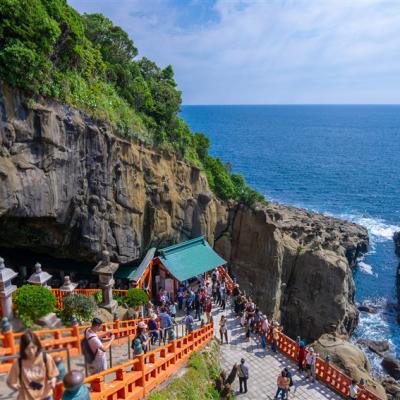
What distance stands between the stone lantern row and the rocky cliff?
446 centimetres

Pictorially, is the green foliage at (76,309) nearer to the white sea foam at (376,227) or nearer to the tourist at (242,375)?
the tourist at (242,375)

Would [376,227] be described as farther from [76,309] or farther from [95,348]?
[95,348]

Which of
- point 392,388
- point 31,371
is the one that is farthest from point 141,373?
point 392,388

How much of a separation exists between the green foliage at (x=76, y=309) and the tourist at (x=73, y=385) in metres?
10.3

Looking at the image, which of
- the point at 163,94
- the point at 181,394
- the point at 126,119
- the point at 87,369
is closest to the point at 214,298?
the point at 181,394

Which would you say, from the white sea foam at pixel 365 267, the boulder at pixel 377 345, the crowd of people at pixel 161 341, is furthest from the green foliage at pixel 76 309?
the white sea foam at pixel 365 267

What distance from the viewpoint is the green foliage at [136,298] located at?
21016 mm

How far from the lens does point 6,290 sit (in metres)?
14.8

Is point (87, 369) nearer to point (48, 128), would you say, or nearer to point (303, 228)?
point (48, 128)

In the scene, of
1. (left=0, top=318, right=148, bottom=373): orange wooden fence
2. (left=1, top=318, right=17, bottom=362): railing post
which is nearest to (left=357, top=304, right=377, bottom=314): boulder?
(left=0, top=318, right=148, bottom=373): orange wooden fence

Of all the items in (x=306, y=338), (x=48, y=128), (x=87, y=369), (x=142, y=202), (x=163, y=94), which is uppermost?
(x=163, y=94)

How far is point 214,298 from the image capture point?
25391 mm

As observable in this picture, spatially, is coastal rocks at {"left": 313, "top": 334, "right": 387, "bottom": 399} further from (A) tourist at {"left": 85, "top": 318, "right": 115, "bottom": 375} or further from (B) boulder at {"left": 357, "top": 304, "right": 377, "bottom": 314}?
(B) boulder at {"left": 357, "top": 304, "right": 377, "bottom": 314}

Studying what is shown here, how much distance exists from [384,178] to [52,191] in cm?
9294
